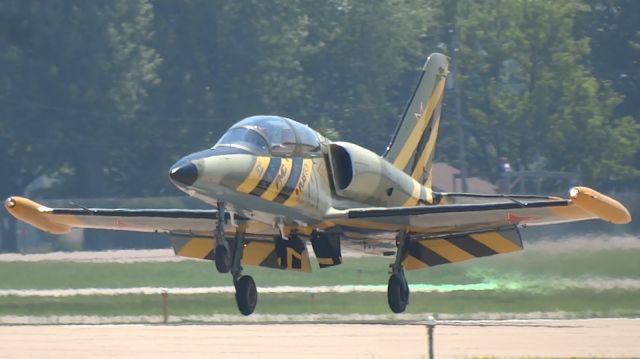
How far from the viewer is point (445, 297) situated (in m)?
32.2

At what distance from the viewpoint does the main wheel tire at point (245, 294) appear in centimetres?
2414

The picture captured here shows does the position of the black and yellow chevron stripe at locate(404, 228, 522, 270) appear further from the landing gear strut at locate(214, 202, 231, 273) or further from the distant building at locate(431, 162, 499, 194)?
the distant building at locate(431, 162, 499, 194)

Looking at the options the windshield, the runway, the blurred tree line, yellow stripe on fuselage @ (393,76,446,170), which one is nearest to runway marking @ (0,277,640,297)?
the runway

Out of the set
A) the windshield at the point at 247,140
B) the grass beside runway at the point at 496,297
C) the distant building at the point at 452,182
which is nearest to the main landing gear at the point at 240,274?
the windshield at the point at 247,140

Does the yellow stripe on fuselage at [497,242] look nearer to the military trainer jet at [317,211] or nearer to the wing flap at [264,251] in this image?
the military trainer jet at [317,211]

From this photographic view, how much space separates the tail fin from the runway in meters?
3.12

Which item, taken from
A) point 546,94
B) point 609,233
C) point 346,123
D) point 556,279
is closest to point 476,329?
point 556,279

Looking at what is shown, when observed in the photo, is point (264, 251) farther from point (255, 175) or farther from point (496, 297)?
point (496, 297)

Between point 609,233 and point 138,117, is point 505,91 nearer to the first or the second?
point 138,117

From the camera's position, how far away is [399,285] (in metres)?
26.3

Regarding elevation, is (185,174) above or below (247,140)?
below

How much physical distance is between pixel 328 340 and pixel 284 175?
8.85ft

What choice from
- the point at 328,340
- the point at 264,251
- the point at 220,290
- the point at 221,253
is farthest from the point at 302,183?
the point at 220,290

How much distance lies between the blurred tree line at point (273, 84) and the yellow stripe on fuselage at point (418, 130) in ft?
108
